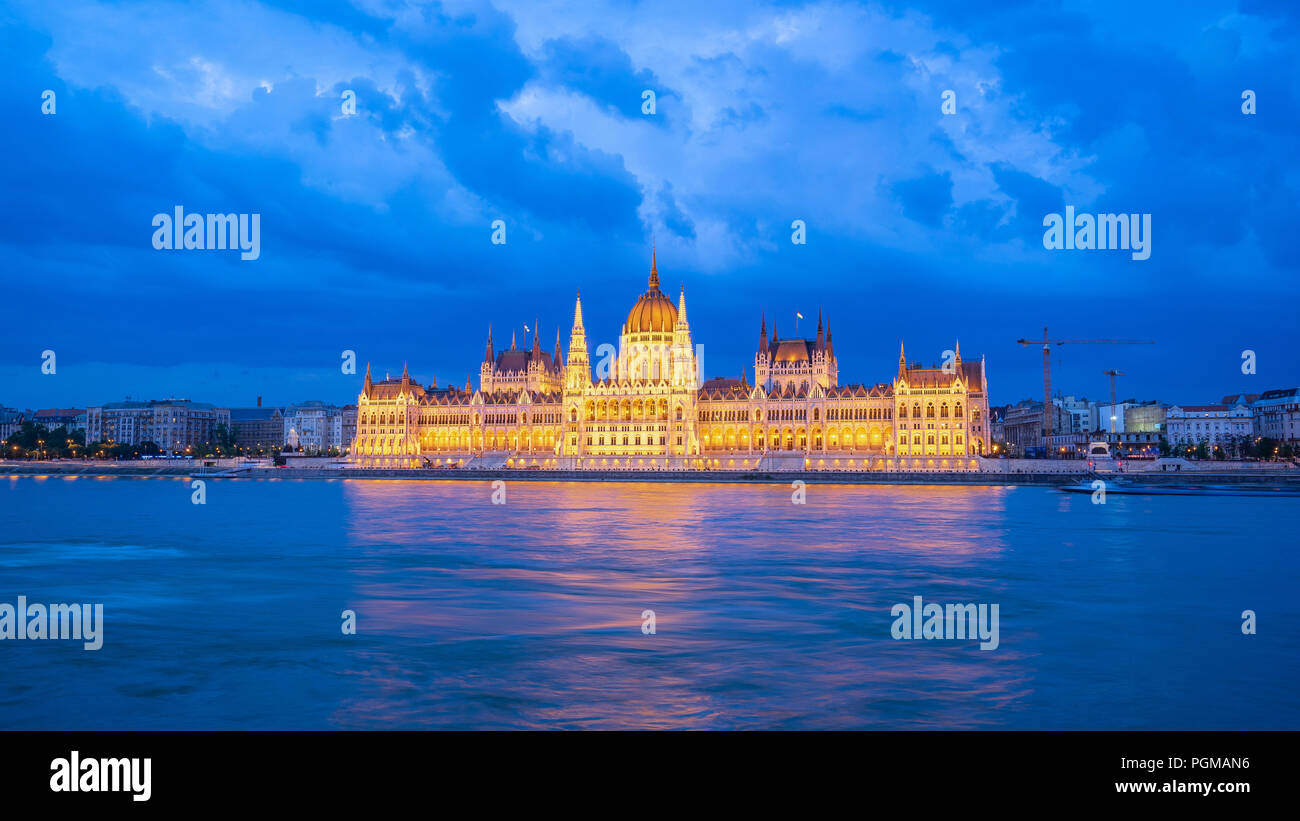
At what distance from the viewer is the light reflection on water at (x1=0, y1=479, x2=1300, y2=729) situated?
1260cm

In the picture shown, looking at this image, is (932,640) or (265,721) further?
(932,640)

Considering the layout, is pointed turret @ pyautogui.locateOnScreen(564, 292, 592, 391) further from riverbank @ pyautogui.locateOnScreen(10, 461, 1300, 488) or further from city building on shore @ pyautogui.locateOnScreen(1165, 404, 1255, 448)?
city building on shore @ pyautogui.locateOnScreen(1165, 404, 1255, 448)

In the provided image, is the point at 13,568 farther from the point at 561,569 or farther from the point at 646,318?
the point at 646,318

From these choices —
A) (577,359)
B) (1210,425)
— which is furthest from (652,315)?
(1210,425)

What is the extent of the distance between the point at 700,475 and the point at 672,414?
1725 centimetres

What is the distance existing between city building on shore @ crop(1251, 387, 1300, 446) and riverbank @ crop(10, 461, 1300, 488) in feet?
135

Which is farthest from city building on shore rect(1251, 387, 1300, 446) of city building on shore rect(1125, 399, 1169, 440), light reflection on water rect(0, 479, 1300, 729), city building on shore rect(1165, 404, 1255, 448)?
light reflection on water rect(0, 479, 1300, 729)

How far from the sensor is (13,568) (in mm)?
28047

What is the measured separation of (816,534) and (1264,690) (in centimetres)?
2537

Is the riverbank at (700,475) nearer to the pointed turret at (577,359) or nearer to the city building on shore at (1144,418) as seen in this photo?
the pointed turret at (577,359)

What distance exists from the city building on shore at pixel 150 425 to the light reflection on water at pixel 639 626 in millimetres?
146185

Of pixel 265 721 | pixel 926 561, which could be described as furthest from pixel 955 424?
pixel 265 721
